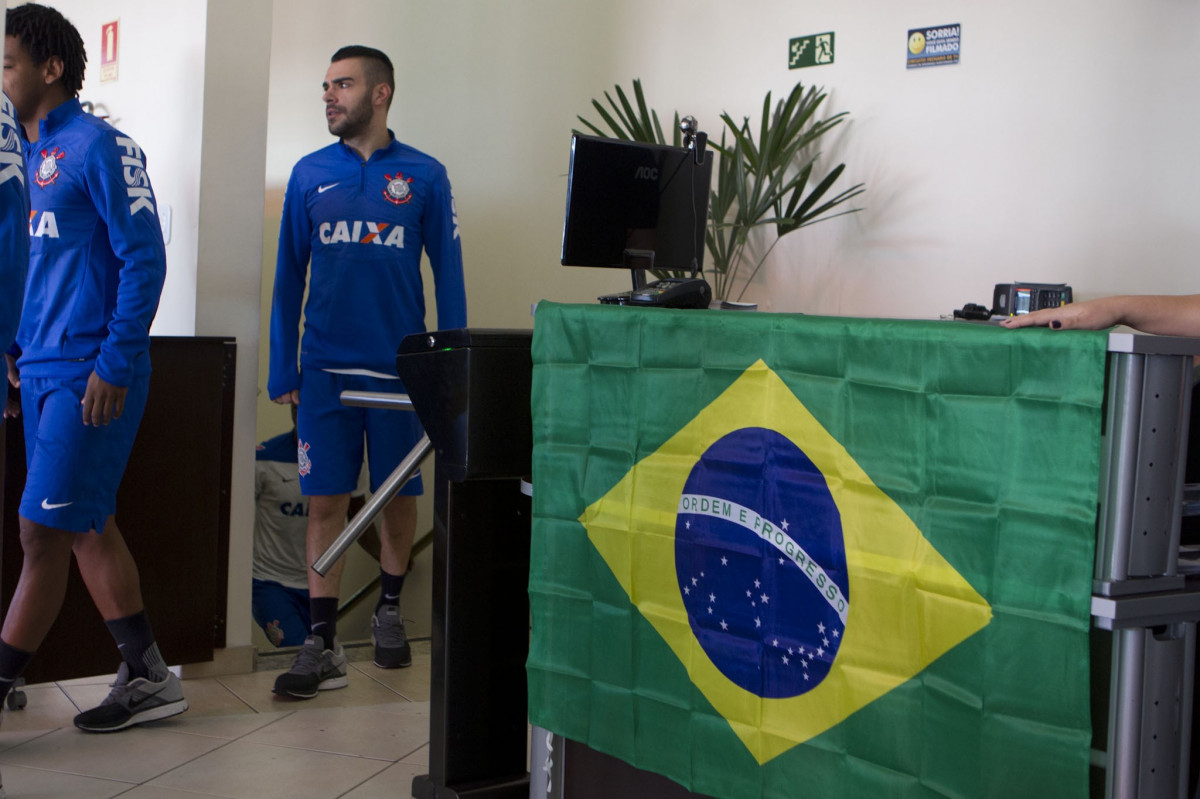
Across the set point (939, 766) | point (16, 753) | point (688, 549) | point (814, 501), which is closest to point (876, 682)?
point (939, 766)

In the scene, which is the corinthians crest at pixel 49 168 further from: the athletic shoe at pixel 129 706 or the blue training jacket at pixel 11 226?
the athletic shoe at pixel 129 706

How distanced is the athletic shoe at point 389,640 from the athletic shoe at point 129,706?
0.69 m

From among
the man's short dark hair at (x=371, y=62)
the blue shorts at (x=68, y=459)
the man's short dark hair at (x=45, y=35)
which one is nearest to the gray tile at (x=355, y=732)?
the blue shorts at (x=68, y=459)

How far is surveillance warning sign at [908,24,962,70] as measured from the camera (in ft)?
11.7

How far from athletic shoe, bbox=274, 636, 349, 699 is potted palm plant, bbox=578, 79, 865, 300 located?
158cm

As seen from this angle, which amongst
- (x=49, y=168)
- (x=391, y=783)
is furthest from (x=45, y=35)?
(x=391, y=783)

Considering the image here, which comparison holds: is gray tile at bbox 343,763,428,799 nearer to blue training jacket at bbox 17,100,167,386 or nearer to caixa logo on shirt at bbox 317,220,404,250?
blue training jacket at bbox 17,100,167,386

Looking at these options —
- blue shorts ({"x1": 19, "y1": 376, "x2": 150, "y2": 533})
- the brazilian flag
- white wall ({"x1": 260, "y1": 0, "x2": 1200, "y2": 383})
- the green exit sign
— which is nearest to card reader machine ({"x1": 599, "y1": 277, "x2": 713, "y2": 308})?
the brazilian flag

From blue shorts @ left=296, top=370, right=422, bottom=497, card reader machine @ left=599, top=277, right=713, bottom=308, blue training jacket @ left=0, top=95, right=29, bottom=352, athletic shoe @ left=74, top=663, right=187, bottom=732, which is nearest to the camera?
card reader machine @ left=599, top=277, right=713, bottom=308

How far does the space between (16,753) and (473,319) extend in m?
2.48

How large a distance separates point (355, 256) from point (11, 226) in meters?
1.24

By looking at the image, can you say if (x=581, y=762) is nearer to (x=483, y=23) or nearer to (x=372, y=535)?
(x=372, y=535)

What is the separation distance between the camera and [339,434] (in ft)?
10.2

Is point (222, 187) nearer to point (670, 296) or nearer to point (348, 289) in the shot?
point (348, 289)
